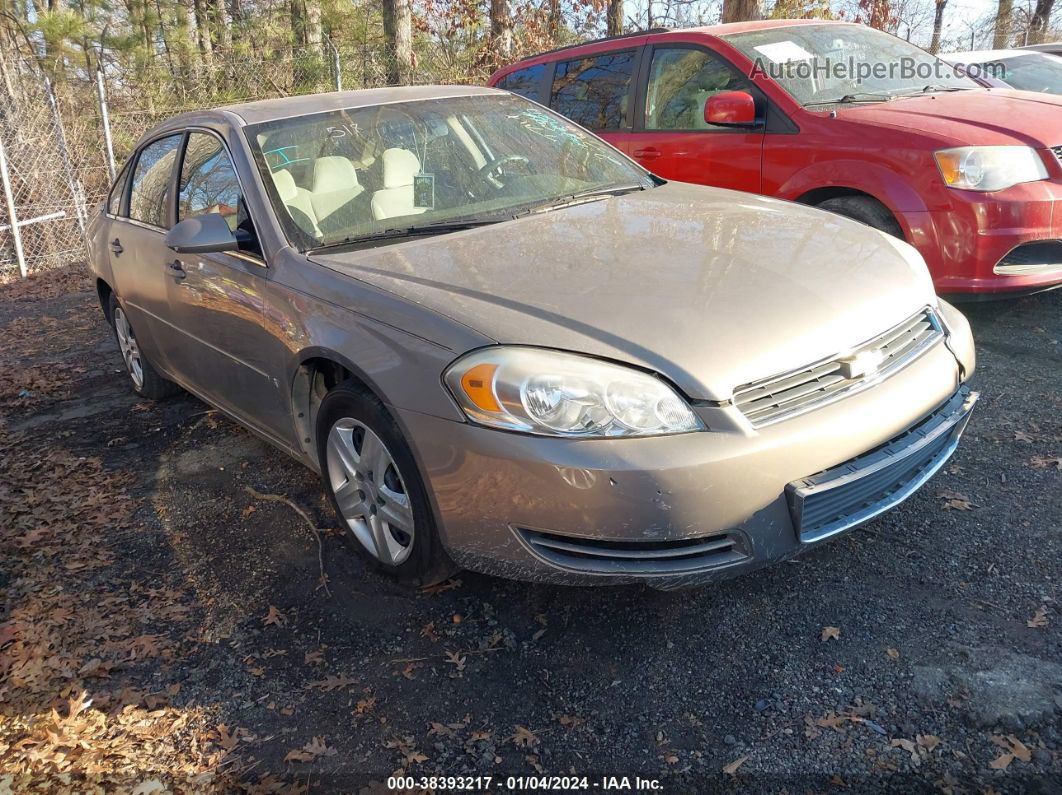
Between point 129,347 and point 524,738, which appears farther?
point 129,347

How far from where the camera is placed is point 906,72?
565 centimetres

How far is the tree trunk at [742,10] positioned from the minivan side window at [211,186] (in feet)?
30.1

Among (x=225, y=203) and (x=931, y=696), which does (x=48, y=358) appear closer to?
(x=225, y=203)

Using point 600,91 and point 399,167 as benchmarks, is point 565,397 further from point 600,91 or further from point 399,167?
point 600,91

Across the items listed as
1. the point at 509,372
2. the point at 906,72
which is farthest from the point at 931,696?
the point at 906,72

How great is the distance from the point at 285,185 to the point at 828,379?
2182mm

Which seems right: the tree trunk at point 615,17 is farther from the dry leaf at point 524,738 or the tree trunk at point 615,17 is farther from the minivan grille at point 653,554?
the dry leaf at point 524,738

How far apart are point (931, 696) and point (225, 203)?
3.12m

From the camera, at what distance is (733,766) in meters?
2.14

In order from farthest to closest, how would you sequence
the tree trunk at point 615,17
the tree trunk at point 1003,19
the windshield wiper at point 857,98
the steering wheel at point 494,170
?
the tree trunk at point 1003,19, the tree trunk at point 615,17, the windshield wiper at point 857,98, the steering wheel at point 494,170

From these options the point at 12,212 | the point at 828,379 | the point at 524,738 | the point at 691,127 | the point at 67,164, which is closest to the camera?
the point at 524,738

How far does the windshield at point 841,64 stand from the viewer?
5.29 metres

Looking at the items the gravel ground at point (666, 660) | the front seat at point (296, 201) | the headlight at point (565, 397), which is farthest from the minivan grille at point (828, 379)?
the front seat at point (296, 201)

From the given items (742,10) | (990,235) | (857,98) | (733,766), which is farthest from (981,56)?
(733,766)
